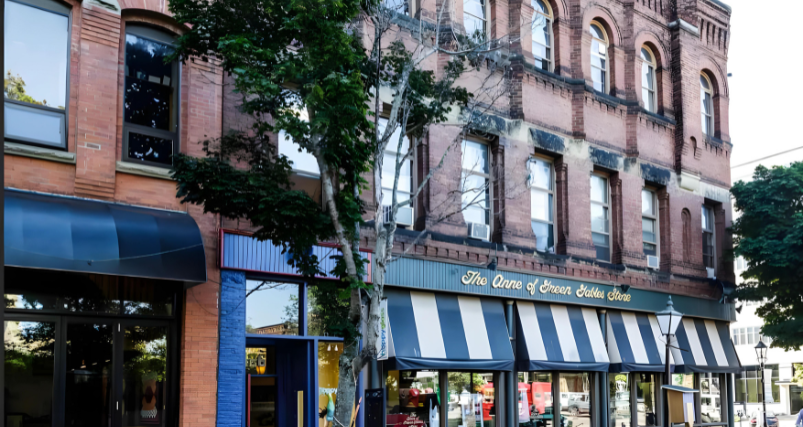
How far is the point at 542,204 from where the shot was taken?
20.1 m

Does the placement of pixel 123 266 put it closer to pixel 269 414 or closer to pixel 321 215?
pixel 321 215

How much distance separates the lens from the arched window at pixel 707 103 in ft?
85.1

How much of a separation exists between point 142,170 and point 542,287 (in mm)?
10535

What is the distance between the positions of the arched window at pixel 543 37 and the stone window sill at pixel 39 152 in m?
12.7

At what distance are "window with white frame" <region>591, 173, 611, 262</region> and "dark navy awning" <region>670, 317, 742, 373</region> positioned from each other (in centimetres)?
346

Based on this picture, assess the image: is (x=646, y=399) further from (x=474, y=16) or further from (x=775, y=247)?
(x=474, y=16)

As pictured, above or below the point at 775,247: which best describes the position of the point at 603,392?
below

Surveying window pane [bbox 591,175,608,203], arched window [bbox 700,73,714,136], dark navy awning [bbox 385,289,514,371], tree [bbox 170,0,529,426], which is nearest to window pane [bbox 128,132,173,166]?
tree [bbox 170,0,529,426]

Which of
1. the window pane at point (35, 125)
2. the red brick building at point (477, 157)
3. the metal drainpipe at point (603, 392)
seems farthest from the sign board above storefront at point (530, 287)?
the window pane at point (35, 125)

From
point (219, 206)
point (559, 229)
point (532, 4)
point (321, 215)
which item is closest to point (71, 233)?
point (219, 206)

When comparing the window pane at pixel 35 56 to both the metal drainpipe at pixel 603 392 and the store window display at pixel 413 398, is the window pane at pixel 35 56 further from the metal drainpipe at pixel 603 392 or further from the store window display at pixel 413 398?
the metal drainpipe at pixel 603 392

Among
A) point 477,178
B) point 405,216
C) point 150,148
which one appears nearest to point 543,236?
point 477,178

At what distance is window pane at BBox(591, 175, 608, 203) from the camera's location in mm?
21641

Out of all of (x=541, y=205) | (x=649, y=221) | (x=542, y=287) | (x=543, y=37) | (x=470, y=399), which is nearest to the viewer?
(x=470, y=399)
